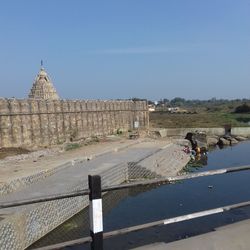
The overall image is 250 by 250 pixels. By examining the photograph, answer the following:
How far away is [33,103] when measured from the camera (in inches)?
1853

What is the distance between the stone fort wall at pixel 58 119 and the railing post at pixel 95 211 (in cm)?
3824

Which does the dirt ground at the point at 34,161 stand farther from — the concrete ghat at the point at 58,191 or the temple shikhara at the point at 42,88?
the temple shikhara at the point at 42,88

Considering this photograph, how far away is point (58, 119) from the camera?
52.1 meters

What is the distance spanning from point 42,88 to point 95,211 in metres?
64.0

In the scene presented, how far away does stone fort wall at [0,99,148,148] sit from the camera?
4278 cm

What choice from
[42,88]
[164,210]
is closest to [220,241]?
[164,210]

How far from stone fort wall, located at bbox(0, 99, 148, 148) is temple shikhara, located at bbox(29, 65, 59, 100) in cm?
781

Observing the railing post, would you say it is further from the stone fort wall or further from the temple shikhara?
the temple shikhara

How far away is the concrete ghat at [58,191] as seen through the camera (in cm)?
1559

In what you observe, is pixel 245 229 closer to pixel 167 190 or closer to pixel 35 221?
pixel 35 221

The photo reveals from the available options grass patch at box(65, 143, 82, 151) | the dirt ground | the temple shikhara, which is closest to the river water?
the dirt ground

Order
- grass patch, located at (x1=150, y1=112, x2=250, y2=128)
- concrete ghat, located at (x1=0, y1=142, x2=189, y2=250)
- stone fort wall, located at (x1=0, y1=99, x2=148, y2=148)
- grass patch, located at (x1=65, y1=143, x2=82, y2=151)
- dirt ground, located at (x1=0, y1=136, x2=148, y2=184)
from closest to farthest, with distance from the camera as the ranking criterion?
concrete ghat, located at (x1=0, y1=142, x2=189, y2=250) → dirt ground, located at (x1=0, y1=136, x2=148, y2=184) → stone fort wall, located at (x1=0, y1=99, x2=148, y2=148) → grass patch, located at (x1=65, y1=143, x2=82, y2=151) → grass patch, located at (x1=150, y1=112, x2=250, y2=128)

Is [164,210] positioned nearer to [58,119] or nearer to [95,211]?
[95,211]

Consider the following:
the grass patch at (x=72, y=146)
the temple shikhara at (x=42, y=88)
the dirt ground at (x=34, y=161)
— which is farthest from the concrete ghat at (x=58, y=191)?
the temple shikhara at (x=42, y=88)
